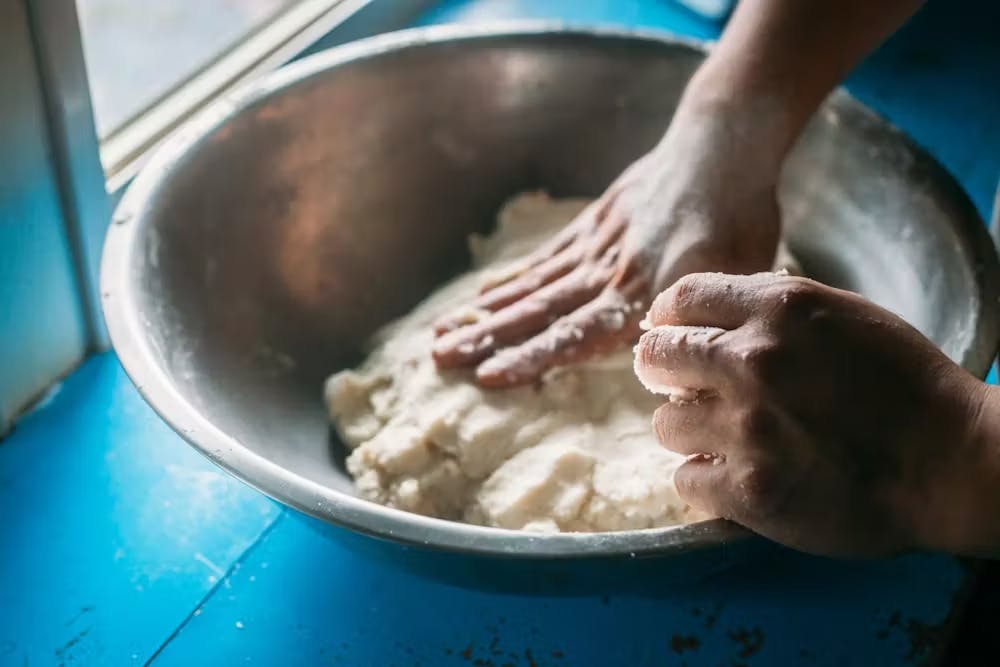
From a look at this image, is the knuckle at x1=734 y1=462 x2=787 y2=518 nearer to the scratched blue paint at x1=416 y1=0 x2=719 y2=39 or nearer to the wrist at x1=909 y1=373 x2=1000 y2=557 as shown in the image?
the wrist at x1=909 y1=373 x2=1000 y2=557

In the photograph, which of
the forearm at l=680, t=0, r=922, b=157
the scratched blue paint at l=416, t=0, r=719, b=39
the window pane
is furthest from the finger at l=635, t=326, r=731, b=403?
the scratched blue paint at l=416, t=0, r=719, b=39

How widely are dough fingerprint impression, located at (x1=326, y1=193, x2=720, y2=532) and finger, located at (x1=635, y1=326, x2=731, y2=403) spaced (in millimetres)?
156

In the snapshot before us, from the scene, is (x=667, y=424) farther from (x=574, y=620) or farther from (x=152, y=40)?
(x=152, y=40)

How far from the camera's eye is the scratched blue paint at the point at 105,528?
0.78m

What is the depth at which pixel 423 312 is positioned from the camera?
3.27ft

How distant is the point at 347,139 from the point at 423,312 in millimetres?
206

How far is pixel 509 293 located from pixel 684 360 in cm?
33

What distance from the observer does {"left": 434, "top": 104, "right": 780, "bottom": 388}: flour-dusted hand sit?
0.85 meters

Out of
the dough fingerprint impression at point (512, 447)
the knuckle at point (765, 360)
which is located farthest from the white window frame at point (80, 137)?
the knuckle at point (765, 360)

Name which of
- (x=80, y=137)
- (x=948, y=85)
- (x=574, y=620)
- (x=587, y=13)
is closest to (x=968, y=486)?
(x=574, y=620)

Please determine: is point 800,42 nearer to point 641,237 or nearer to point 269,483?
point 641,237

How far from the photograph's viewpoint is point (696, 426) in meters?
0.61

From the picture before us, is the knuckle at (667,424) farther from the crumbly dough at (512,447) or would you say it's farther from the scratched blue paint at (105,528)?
the scratched blue paint at (105,528)

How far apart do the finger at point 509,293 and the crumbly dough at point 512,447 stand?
3 centimetres
